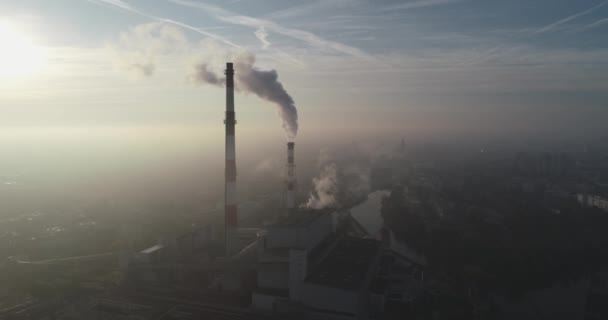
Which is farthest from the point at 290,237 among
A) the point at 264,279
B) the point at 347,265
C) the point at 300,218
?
the point at 347,265

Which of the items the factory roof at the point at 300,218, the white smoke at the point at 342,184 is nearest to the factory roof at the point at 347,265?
the factory roof at the point at 300,218

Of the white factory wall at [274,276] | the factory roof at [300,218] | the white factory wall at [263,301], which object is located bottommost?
the white factory wall at [263,301]

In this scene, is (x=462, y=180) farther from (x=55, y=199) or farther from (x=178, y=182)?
(x=55, y=199)

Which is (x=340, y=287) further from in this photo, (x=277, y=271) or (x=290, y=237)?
(x=290, y=237)

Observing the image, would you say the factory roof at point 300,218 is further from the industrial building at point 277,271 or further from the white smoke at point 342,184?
the white smoke at point 342,184

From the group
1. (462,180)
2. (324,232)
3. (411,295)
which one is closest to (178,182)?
(462,180)

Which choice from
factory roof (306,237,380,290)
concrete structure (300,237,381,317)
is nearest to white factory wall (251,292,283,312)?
concrete structure (300,237,381,317)
